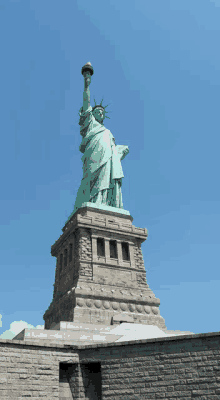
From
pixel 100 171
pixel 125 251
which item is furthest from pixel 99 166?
pixel 125 251

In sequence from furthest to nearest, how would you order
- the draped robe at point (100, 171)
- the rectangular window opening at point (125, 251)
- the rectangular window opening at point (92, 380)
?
the draped robe at point (100, 171)
the rectangular window opening at point (125, 251)
the rectangular window opening at point (92, 380)

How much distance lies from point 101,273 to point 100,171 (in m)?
9.31

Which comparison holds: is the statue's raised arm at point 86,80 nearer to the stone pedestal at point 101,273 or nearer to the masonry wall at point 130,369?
the stone pedestal at point 101,273

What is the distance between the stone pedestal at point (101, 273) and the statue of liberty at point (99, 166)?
1835mm

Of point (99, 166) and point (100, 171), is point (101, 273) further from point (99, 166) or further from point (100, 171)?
point (99, 166)

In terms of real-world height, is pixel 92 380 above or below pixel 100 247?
below

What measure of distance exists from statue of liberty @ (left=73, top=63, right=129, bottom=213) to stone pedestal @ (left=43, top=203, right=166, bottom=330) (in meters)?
1.83

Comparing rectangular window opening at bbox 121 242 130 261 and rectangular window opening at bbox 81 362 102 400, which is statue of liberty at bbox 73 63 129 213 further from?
rectangular window opening at bbox 81 362 102 400

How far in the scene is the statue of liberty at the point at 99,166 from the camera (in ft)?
90.8

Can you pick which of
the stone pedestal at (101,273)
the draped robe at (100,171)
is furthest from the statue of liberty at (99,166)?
the stone pedestal at (101,273)

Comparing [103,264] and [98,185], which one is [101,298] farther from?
[98,185]

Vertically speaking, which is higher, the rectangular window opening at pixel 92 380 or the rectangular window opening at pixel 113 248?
the rectangular window opening at pixel 113 248

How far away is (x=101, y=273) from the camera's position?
74.3 ft

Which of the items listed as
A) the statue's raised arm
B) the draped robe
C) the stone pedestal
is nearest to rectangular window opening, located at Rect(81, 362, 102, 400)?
the stone pedestal
